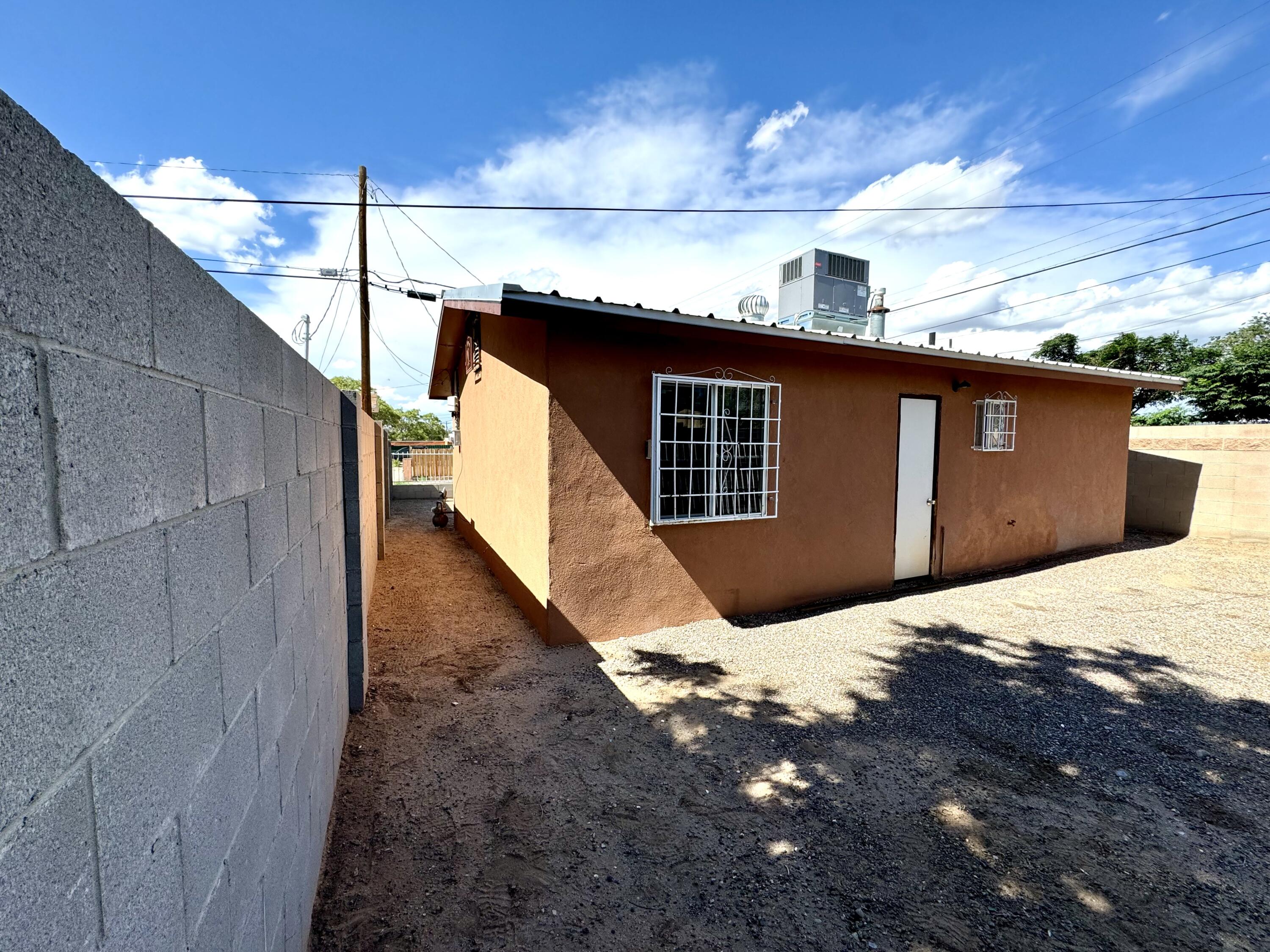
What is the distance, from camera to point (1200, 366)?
2422 cm

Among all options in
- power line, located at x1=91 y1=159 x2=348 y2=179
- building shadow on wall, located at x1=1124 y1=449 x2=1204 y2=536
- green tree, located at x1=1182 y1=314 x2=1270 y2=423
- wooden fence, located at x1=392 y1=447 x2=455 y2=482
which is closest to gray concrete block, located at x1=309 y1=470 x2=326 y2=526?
power line, located at x1=91 y1=159 x2=348 y2=179

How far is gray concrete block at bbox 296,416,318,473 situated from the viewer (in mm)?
2303

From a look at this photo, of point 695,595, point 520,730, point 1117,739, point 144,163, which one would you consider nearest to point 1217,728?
point 1117,739

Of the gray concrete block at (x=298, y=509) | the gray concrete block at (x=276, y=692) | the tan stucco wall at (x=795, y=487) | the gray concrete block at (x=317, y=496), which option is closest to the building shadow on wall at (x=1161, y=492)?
the tan stucco wall at (x=795, y=487)

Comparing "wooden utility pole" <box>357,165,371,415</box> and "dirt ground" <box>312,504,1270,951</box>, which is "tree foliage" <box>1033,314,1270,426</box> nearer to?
"dirt ground" <box>312,504,1270,951</box>

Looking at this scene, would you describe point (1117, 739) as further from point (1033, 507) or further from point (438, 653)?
point (1033, 507)

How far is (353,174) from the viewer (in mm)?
12062

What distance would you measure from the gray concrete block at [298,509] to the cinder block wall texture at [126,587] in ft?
1.18

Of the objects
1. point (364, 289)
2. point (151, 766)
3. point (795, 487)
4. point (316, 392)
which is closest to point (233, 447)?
point (151, 766)

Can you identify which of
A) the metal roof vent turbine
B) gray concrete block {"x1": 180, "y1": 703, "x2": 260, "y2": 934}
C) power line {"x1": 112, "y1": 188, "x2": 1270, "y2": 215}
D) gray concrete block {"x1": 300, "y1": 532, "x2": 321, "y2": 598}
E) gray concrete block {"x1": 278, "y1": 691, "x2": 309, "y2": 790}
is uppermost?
power line {"x1": 112, "y1": 188, "x2": 1270, "y2": 215}

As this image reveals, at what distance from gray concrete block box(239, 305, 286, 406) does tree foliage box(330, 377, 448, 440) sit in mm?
37025

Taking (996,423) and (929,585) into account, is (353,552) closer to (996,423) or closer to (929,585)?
(929,585)

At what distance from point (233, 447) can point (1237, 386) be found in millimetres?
30544

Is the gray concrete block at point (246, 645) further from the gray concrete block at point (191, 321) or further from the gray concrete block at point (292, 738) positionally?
the gray concrete block at point (191, 321)
